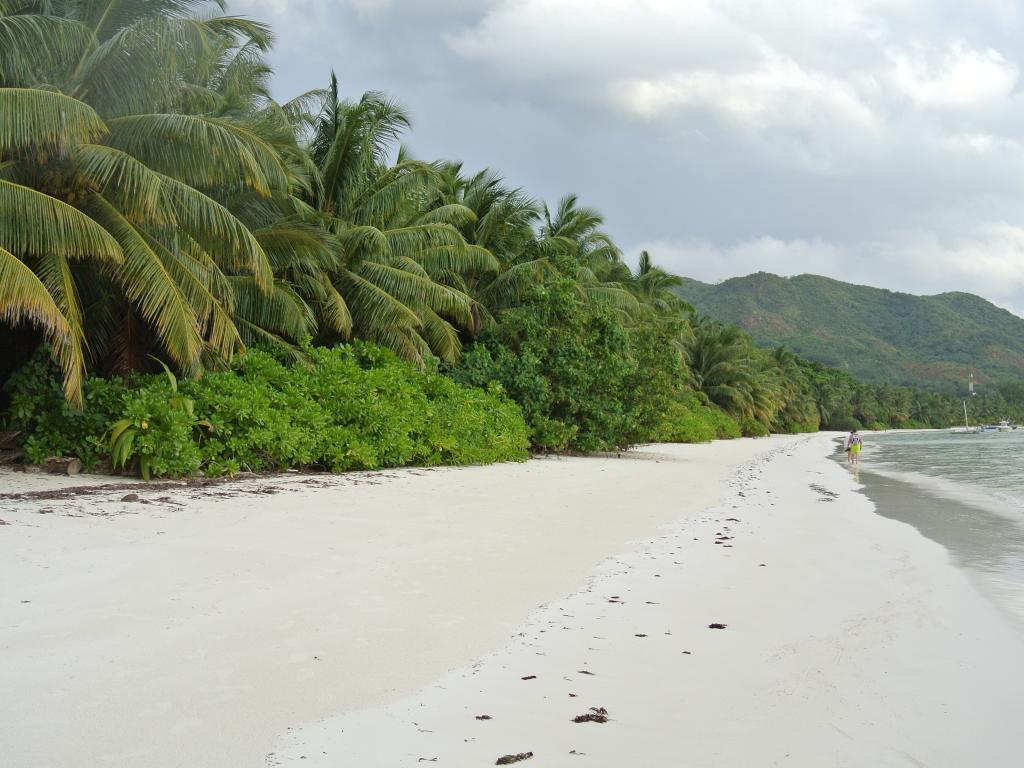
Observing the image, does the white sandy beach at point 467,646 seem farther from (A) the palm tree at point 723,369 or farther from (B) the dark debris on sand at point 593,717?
(A) the palm tree at point 723,369

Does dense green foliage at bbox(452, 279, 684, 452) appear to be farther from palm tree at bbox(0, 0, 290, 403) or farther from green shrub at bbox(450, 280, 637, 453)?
palm tree at bbox(0, 0, 290, 403)

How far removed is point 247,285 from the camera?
42.7 ft

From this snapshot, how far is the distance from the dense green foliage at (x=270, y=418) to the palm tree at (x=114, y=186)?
554 millimetres

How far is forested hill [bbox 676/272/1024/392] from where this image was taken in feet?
413

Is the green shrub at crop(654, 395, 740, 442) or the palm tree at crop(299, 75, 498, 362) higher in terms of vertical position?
the palm tree at crop(299, 75, 498, 362)

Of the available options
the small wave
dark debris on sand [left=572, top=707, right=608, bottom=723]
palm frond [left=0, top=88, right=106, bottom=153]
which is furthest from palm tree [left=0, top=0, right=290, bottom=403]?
the small wave

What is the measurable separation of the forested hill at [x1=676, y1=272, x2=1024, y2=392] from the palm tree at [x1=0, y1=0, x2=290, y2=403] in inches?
4536

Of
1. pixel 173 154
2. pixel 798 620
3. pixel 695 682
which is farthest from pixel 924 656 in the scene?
pixel 173 154

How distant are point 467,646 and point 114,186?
330 inches

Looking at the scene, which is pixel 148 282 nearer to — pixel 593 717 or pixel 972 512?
pixel 593 717

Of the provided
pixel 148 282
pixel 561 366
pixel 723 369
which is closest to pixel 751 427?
pixel 723 369

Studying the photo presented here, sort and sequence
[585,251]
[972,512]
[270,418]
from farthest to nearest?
[585,251] < [972,512] < [270,418]

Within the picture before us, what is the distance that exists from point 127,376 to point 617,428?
13.1 m

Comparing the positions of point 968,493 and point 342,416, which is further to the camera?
point 968,493
